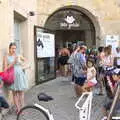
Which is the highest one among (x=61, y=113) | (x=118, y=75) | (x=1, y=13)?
(x=1, y=13)

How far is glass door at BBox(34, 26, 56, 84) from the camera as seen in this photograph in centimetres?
1767

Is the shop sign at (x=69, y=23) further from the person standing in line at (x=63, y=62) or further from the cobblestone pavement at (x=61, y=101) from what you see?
the cobblestone pavement at (x=61, y=101)

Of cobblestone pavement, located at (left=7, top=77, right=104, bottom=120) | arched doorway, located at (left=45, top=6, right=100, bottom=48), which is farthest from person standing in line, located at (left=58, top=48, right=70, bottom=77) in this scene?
arched doorway, located at (left=45, top=6, right=100, bottom=48)

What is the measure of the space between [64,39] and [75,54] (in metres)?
12.5

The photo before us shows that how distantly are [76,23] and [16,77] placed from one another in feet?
49.6

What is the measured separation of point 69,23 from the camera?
25.0m

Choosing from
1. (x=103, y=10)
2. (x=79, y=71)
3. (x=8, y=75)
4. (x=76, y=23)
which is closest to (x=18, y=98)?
(x=8, y=75)

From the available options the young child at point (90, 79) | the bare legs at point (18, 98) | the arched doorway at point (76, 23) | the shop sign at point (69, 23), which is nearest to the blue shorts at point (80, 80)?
the young child at point (90, 79)

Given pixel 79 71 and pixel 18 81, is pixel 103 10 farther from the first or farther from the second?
pixel 18 81

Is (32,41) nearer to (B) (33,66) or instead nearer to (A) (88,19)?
(B) (33,66)

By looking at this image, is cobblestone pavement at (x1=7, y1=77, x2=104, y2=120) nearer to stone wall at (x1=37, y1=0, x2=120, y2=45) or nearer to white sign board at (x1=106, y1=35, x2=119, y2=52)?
white sign board at (x1=106, y1=35, x2=119, y2=52)

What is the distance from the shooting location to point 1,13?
10.8m

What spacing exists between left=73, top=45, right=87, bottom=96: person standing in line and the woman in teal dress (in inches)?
A: 132

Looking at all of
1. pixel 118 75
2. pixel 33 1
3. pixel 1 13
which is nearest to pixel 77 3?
pixel 33 1
